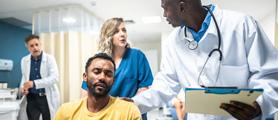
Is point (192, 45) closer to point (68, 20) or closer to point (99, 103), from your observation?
point (99, 103)

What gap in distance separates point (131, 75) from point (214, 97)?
2.88 feet

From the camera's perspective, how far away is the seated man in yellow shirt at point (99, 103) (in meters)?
1.36

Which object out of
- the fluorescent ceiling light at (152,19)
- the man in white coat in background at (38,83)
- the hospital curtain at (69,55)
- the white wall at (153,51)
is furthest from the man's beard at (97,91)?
the white wall at (153,51)

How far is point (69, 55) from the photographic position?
3799 mm

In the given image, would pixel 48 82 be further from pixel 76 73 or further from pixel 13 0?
pixel 13 0

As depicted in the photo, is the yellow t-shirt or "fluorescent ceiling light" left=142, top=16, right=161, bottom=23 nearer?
the yellow t-shirt

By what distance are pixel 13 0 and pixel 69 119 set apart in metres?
2.95

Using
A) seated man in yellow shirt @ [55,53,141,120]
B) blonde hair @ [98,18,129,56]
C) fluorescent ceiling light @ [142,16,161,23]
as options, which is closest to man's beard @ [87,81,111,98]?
seated man in yellow shirt @ [55,53,141,120]

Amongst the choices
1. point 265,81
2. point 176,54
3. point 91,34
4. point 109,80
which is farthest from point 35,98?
point 265,81

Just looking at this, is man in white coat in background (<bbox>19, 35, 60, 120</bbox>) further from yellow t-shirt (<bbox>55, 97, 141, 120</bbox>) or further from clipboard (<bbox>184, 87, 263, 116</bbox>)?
clipboard (<bbox>184, 87, 263, 116</bbox>)

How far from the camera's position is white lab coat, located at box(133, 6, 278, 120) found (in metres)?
0.84

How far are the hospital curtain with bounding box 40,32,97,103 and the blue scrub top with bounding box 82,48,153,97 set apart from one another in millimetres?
2184

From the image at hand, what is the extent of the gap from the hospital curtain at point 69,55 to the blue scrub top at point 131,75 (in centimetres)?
218

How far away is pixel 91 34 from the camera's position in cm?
400
